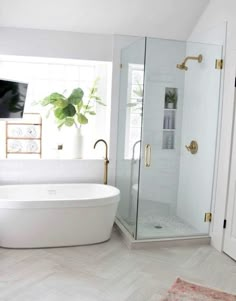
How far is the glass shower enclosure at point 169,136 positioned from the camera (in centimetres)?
363

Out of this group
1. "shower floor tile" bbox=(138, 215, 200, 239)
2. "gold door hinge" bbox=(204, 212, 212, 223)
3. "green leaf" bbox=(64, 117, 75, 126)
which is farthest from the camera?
"green leaf" bbox=(64, 117, 75, 126)

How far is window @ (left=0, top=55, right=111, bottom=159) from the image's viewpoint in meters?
4.54

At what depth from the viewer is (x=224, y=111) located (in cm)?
358

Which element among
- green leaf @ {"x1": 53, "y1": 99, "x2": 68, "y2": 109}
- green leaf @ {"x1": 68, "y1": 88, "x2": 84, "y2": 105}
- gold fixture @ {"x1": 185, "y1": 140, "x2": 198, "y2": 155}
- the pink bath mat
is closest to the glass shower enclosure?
gold fixture @ {"x1": 185, "y1": 140, "x2": 198, "y2": 155}

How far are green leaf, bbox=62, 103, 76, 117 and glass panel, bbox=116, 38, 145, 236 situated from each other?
1.94 feet

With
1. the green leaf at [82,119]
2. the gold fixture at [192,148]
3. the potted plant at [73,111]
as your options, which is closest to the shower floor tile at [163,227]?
the gold fixture at [192,148]

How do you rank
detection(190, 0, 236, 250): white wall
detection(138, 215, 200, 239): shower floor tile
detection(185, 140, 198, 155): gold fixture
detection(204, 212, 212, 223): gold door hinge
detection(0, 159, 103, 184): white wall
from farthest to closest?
detection(0, 159, 103, 184): white wall
detection(185, 140, 198, 155): gold fixture
detection(204, 212, 212, 223): gold door hinge
detection(138, 215, 200, 239): shower floor tile
detection(190, 0, 236, 250): white wall

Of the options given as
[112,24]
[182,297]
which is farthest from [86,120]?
[182,297]

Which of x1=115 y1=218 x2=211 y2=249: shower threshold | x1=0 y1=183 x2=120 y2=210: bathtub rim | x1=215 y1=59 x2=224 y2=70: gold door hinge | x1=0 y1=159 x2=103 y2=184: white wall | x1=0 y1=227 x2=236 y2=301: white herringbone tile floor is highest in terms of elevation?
x1=215 y1=59 x2=224 y2=70: gold door hinge

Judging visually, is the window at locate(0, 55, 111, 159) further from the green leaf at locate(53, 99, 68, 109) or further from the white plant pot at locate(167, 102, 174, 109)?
the white plant pot at locate(167, 102, 174, 109)

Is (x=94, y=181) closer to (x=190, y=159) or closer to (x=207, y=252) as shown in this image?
(x=190, y=159)

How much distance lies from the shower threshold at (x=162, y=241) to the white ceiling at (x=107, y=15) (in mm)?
2420

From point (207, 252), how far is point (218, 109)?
59.0 inches

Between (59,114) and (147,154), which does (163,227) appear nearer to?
(147,154)
